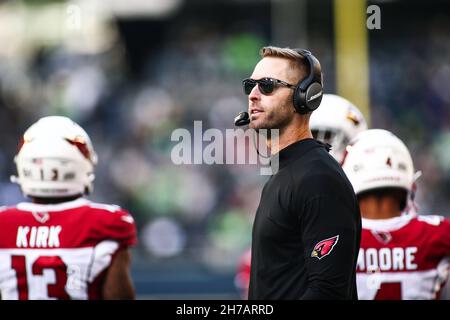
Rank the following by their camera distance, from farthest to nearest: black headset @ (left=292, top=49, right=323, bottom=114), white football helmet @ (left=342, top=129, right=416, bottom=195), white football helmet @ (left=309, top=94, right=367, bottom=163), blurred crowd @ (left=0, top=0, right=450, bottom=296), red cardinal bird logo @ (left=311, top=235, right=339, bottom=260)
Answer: blurred crowd @ (left=0, top=0, right=450, bottom=296), white football helmet @ (left=309, top=94, right=367, bottom=163), white football helmet @ (left=342, top=129, right=416, bottom=195), black headset @ (left=292, top=49, right=323, bottom=114), red cardinal bird logo @ (left=311, top=235, right=339, bottom=260)

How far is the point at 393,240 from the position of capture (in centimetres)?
405

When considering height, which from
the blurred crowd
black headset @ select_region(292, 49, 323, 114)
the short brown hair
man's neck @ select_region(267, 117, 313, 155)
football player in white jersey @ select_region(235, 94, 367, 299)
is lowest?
the blurred crowd

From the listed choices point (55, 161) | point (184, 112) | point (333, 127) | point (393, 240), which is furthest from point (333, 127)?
point (184, 112)

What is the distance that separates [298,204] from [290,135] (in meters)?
0.35

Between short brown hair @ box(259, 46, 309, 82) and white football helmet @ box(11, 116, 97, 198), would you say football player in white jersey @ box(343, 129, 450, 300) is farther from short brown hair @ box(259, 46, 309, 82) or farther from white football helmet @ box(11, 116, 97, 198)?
white football helmet @ box(11, 116, 97, 198)

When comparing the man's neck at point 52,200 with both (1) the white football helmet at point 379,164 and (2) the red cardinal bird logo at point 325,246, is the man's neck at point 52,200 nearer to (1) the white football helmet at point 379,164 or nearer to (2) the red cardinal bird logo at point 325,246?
(1) the white football helmet at point 379,164

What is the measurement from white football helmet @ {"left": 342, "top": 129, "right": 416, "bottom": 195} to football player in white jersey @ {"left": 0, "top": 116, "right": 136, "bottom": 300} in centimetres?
108

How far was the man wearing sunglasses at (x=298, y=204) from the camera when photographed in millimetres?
2924

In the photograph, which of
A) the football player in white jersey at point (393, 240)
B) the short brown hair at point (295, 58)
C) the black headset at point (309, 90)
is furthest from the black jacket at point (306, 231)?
the football player in white jersey at point (393, 240)

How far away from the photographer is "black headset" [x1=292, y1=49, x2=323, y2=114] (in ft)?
10.5

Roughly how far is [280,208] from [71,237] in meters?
1.32

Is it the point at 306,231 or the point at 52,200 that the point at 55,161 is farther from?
the point at 306,231

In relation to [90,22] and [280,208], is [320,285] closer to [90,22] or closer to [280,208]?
[280,208]

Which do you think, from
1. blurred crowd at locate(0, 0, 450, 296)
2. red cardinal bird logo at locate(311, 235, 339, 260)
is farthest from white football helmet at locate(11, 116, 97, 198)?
blurred crowd at locate(0, 0, 450, 296)
